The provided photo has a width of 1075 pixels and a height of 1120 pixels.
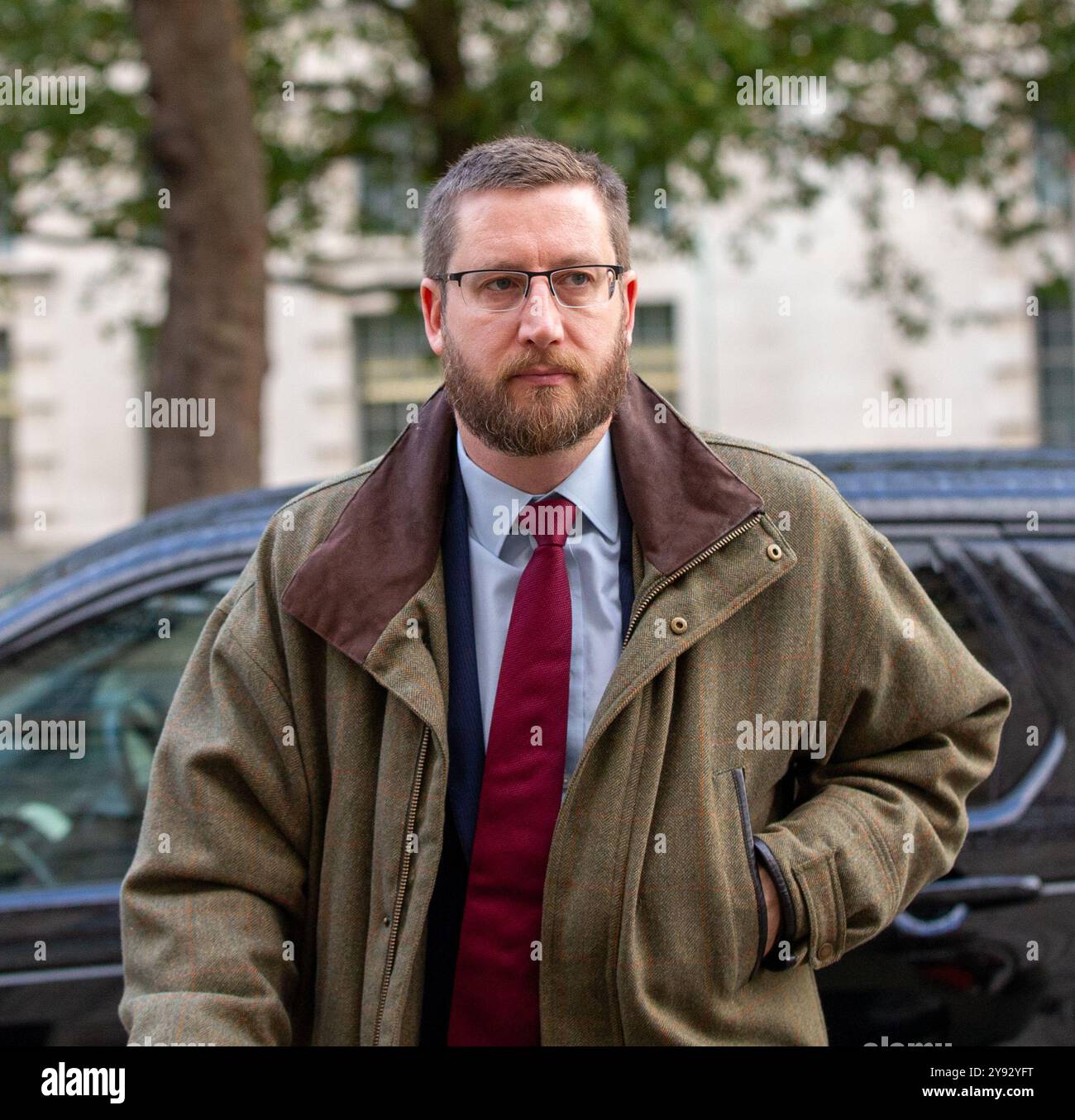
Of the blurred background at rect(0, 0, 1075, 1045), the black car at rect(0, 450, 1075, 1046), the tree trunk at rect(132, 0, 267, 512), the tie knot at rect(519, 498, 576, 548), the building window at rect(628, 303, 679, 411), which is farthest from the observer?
the building window at rect(628, 303, 679, 411)

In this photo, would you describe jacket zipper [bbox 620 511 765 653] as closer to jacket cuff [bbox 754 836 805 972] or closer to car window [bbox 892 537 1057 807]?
jacket cuff [bbox 754 836 805 972]

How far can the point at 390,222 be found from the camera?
1154cm

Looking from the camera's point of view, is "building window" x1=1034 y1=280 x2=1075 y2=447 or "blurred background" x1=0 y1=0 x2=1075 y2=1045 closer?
"blurred background" x1=0 y1=0 x2=1075 y2=1045

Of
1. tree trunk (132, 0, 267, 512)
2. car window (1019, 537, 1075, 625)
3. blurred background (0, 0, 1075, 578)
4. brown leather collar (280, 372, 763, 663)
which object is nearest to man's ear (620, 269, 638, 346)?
brown leather collar (280, 372, 763, 663)

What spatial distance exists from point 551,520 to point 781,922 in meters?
0.69

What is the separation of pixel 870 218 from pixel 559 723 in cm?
1032

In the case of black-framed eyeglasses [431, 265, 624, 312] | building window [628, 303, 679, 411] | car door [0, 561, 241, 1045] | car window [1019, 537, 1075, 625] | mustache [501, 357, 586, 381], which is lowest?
car door [0, 561, 241, 1045]

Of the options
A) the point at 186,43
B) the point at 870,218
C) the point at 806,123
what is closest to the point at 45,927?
the point at 186,43

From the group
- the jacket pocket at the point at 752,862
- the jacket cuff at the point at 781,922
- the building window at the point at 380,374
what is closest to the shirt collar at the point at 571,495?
the jacket pocket at the point at 752,862

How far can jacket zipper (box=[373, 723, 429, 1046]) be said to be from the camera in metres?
2.09

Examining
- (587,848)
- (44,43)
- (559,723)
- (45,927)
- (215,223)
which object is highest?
(44,43)

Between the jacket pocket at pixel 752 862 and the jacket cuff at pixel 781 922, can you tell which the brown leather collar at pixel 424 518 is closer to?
the jacket pocket at pixel 752 862

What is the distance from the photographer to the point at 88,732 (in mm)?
3074
